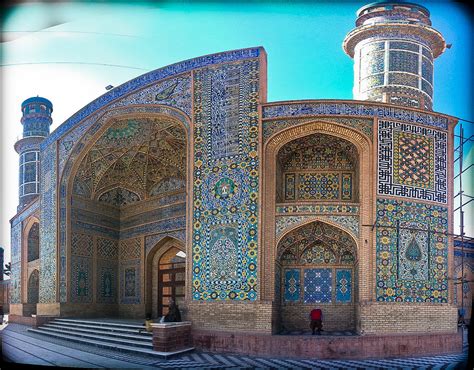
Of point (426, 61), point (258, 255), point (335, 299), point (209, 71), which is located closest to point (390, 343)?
point (335, 299)

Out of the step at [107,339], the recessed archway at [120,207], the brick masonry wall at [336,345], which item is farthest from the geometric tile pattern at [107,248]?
the brick masonry wall at [336,345]

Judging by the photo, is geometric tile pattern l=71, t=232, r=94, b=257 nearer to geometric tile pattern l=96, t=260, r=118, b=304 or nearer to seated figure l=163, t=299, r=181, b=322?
geometric tile pattern l=96, t=260, r=118, b=304

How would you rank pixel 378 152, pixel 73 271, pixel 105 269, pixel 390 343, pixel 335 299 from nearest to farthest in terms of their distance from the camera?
pixel 390 343
pixel 378 152
pixel 335 299
pixel 73 271
pixel 105 269

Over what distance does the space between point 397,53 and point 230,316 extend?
29.4ft

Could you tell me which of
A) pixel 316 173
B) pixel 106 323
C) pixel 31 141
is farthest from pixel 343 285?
pixel 31 141

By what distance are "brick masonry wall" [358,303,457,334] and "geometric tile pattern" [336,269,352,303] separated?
2.55 ft

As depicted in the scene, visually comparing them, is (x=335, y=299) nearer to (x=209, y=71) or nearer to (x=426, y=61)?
(x=209, y=71)

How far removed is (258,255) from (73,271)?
20.5 ft

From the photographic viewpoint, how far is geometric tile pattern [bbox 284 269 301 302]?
1009cm

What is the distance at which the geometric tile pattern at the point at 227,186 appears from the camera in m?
9.52

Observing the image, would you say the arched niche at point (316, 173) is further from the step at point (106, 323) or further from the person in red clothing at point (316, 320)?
the step at point (106, 323)

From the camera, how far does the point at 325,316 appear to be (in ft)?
32.6

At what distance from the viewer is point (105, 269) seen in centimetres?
1438

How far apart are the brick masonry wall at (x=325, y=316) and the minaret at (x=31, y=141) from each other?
1533 centimetres
